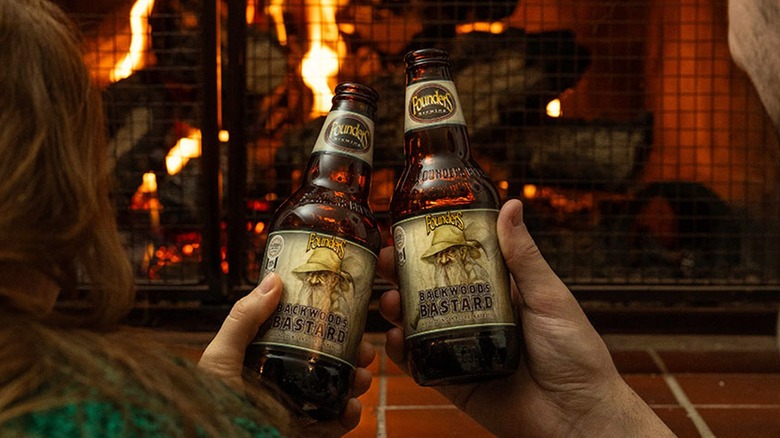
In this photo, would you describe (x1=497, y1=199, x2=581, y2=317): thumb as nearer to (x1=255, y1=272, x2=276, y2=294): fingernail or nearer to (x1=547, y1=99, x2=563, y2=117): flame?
(x1=255, y1=272, x2=276, y2=294): fingernail

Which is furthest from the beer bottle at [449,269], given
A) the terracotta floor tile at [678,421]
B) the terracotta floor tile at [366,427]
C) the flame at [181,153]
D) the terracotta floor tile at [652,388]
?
the flame at [181,153]

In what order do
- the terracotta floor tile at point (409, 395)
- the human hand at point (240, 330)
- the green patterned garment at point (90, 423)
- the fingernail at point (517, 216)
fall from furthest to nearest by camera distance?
the terracotta floor tile at point (409, 395) → the fingernail at point (517, 216) → the human hand at point (240, 330) → the green patterned garment at point (90, 423)

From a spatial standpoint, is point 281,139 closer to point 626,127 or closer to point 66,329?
point 626,127

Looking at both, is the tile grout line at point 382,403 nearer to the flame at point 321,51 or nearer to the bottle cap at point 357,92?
the flame at point 321,51

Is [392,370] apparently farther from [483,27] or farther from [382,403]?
[483,27]

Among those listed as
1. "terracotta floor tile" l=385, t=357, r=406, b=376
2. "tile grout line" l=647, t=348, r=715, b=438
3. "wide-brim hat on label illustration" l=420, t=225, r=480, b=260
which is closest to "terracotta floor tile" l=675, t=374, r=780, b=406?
"tile grout line" l=647, t=348, r=715, b=438

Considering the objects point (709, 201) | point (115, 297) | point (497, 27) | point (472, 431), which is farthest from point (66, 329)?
point (709, 201)

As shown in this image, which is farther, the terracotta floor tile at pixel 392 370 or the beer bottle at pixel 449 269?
the terracotta floor tile at pixel 392 370
